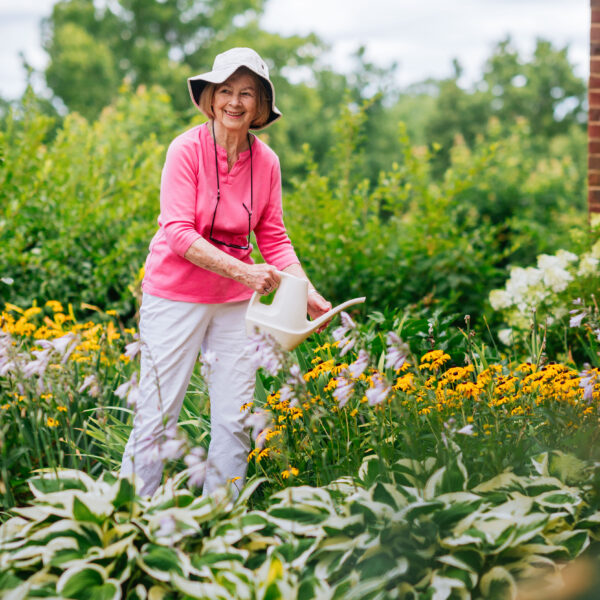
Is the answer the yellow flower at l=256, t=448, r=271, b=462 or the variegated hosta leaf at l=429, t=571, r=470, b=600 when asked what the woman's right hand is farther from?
the variegated hosta leaf at l=429, t=571, r=470, b=600

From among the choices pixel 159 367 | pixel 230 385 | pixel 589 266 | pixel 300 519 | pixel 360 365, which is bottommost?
pixel 300 519

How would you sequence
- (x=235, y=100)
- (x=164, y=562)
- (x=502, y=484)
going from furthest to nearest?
(x=235, y=100), (x=502, y=484), (x=164, y=562)

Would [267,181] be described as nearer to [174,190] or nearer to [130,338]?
[174,190]

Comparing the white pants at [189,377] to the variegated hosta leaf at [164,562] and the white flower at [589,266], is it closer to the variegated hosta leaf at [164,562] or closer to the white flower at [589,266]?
the variegated hosta leaf at [164,562]

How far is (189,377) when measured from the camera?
8.95ft

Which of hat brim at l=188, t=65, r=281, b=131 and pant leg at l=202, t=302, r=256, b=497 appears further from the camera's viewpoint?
pant leg at l=202, t=302, r=256, b=497

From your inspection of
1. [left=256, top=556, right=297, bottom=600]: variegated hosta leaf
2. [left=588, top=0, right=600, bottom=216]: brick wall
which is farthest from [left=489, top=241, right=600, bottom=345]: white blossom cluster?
[left=256, top=556, right=297, bottom=600]: variegated hosta leaf

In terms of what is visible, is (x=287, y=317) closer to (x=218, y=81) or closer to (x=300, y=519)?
(x=300, y=519)

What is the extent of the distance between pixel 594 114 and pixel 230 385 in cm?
321

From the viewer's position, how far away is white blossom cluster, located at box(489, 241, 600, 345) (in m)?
4.04

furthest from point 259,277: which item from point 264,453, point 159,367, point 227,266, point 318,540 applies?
point 318,540

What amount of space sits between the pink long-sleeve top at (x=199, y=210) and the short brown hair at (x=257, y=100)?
9cm

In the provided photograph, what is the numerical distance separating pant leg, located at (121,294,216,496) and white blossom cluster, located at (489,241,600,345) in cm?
210

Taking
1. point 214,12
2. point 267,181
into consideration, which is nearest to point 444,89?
point 214,12
